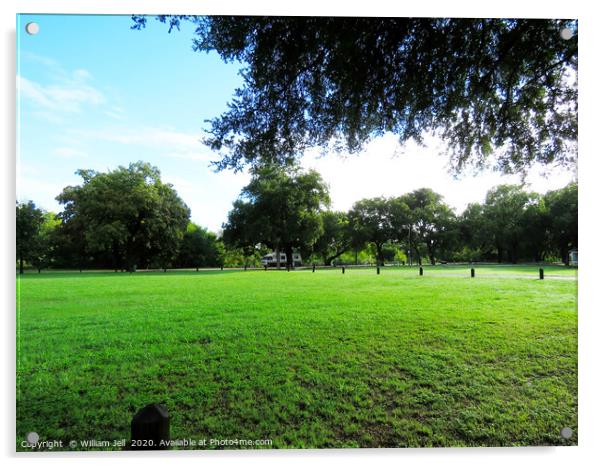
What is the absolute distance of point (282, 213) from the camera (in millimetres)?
2674

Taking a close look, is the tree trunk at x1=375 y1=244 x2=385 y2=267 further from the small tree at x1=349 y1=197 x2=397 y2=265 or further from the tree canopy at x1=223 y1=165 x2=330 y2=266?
the tree canopy at x1=223 y1=165 x2=330 y2=266

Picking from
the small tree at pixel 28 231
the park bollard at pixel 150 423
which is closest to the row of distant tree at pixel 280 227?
the small tree at pixel 28 231

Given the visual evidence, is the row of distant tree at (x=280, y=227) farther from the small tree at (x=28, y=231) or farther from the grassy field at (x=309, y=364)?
the grassy field at (x=309, y=364)

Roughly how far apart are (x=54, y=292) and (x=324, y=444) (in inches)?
106

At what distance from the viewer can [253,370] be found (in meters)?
2.06

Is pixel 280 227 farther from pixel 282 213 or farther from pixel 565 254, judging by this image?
pixel 565 254

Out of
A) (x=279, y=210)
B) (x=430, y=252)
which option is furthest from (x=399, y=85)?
(x=430, y=252)

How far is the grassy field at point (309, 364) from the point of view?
1.72m

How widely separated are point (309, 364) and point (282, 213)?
125 cm

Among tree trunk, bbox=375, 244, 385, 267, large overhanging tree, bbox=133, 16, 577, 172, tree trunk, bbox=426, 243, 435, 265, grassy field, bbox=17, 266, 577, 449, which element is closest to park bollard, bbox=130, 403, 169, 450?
grassy field, bbox=17, 266, 577, 449

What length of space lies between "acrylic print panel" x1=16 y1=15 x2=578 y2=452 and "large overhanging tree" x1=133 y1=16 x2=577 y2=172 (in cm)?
1

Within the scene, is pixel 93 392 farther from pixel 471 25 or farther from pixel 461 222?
pixel 471 25

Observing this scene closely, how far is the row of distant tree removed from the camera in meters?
2.18

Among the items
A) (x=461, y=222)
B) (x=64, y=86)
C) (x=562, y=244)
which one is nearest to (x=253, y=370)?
(x=461, y=222)
